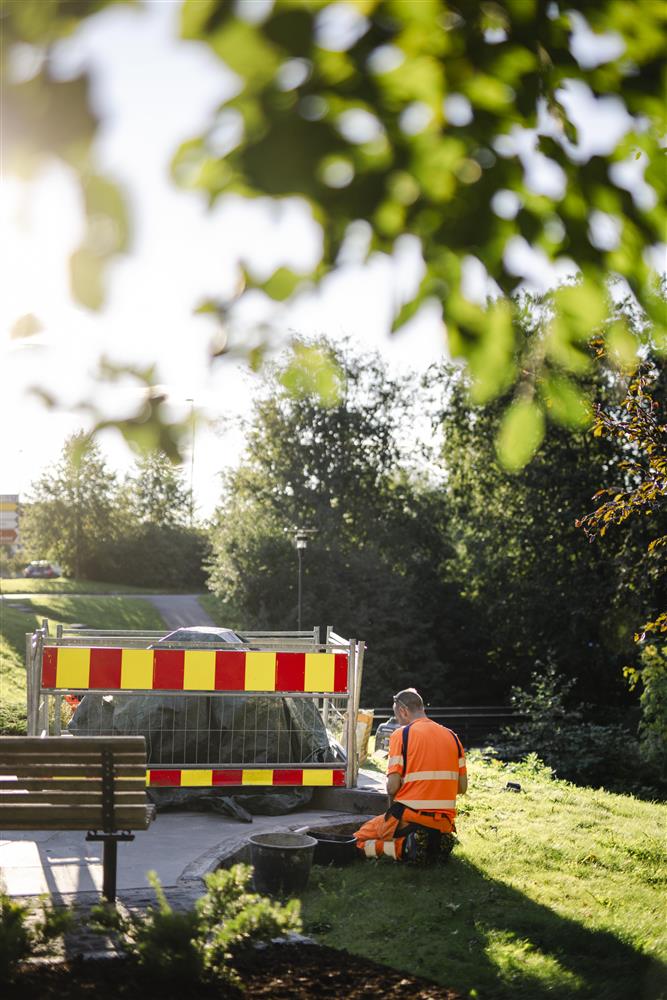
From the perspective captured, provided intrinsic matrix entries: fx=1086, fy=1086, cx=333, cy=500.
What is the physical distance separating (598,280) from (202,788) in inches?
262

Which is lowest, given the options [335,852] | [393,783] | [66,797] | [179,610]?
[179,610]

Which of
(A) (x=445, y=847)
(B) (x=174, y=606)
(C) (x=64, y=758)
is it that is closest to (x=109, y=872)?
(C) (x=64, y=758)

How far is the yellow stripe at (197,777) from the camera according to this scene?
8852 millimetres

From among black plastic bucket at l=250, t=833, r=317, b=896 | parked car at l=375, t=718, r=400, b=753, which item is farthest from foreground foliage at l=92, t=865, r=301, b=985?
parked car at l=375, t=718, r=400, b=753

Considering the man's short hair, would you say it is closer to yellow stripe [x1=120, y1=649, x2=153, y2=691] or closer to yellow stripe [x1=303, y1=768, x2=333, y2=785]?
yellow stripe [x1=303, y1=768, x2=333, y2=785]

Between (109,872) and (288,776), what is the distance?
339 centimetres

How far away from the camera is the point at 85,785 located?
589 cm

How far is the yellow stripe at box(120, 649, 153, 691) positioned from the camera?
8797 mm

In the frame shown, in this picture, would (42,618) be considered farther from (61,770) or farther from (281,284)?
(281,284)

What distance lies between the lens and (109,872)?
5785 millimetres

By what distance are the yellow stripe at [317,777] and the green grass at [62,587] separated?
127ft

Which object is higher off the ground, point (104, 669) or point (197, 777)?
point (104, 669)

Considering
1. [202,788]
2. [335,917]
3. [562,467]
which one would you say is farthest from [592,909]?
[562,467]

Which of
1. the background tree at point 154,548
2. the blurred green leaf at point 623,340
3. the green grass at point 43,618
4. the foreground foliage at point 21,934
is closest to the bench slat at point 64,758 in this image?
the foreground foliage at point 21,934
